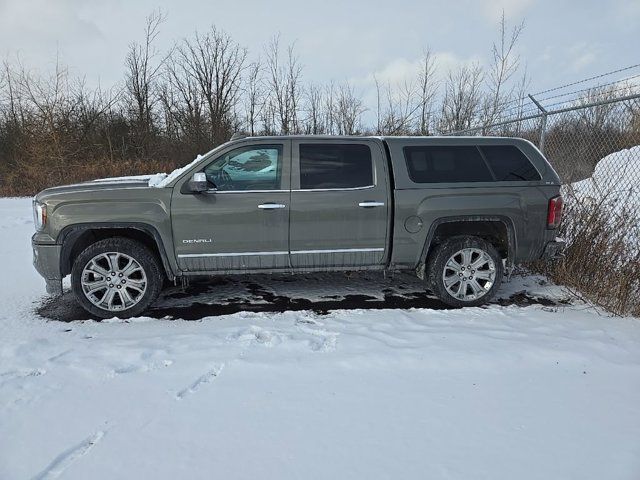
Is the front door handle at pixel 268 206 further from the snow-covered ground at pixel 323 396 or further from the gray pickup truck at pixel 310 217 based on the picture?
the snow-covered ground at pixel 323 396

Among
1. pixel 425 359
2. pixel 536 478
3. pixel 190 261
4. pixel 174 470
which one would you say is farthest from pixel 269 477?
pixel 190 261

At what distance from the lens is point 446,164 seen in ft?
15.0

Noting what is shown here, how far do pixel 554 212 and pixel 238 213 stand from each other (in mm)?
3410

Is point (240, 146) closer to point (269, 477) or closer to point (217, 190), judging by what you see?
point (217, 190)

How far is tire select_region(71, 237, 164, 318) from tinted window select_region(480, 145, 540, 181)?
3.83 meters

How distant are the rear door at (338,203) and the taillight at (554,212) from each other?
5.84ft

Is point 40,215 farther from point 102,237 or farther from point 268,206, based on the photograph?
point 268,206

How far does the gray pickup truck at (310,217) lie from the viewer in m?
4.16

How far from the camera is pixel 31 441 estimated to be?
2328 mm

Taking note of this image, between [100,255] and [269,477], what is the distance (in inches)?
120

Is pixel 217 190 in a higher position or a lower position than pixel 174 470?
higher

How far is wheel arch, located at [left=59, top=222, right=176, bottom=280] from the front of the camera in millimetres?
4137

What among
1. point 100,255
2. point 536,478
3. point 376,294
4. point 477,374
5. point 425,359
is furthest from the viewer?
point 376,294

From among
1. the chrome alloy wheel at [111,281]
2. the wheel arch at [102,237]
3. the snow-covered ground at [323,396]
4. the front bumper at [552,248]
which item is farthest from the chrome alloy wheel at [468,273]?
the chrome alloy wheel at [111,281]
